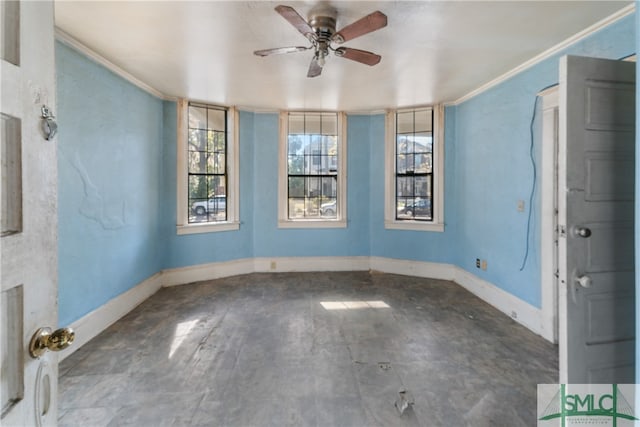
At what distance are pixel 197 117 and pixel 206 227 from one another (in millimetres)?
1625

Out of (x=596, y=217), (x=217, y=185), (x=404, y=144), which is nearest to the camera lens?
(x=596, y=217)

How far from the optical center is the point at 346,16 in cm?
225

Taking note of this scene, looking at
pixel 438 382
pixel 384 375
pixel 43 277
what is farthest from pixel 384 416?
pixel 43 277

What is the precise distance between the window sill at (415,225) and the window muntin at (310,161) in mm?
977

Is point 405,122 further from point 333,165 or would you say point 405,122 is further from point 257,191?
point 257,191

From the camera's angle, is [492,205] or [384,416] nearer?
[384,416]

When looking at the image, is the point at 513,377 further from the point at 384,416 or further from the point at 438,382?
the point at 384,416

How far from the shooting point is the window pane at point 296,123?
506 cm

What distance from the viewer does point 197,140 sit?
4.59m

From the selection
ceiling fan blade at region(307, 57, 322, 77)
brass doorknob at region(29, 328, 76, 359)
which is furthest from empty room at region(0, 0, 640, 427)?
ceiling fan blade at region(307, 57, 322, 77)

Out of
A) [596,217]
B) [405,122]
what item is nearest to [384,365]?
[596,217]

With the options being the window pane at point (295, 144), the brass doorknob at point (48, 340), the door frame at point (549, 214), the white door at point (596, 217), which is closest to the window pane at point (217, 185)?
the window pane at point (295, 144)

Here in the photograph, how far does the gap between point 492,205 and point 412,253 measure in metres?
1.49

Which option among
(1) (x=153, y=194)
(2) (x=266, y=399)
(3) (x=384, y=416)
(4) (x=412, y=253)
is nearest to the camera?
(3) (x=384, y=416)
